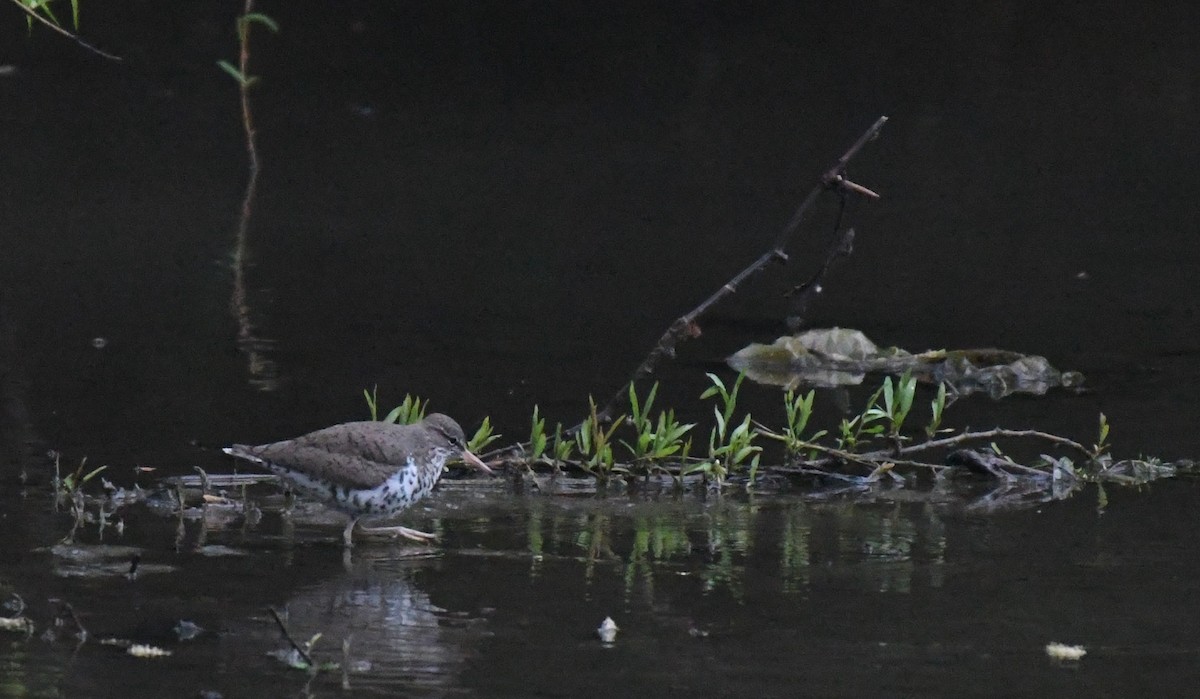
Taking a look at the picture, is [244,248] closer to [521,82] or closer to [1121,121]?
[521,82]

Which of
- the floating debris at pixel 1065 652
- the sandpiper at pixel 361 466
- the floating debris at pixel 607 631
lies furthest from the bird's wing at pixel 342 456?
the floating debris at pixel 1065 652

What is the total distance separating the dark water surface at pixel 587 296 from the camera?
21.0 feet

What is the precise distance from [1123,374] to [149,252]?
6811 millimetres

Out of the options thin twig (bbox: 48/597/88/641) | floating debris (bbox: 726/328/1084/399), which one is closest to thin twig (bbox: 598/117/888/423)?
floating debris (bbox: 726/328/1084/399)

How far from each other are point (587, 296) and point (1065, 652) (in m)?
6.93

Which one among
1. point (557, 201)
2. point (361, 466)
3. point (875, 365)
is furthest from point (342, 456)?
point (557, 201)

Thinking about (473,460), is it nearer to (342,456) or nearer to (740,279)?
(342,456)

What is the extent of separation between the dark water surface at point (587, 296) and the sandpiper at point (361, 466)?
0.76 feet

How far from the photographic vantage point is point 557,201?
16.1 m

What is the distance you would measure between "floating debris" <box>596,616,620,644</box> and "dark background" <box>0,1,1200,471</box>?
2833 millimetres

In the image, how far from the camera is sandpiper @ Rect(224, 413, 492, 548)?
292 inches

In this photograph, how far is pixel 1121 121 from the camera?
18.7 meters

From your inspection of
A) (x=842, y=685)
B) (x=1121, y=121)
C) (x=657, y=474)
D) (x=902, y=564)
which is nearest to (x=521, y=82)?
(x=1121, y=121)

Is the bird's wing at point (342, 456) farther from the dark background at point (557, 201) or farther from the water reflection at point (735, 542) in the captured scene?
the dark background at point (557, 201)
